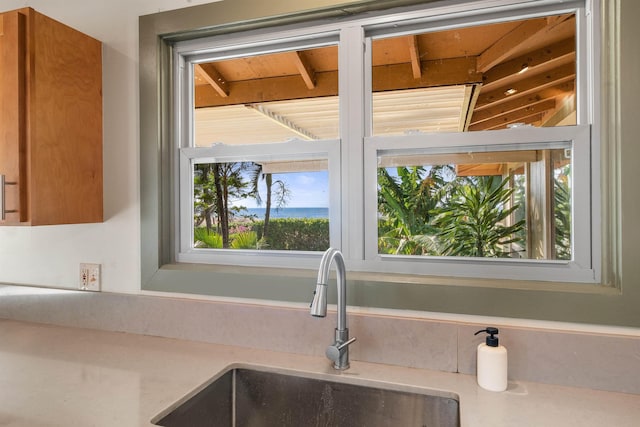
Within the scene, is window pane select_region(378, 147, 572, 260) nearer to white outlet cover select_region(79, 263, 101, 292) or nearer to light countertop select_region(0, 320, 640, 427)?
light countertop select_region(0, 320, 640, 427)

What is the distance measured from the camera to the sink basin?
1.04 m

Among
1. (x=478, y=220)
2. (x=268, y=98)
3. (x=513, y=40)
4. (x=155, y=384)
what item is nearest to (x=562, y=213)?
(x=478, y=220)

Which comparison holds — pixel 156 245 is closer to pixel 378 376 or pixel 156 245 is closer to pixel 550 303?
pixel 378 376

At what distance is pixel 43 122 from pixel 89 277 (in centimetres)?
61

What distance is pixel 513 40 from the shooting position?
4.08ft

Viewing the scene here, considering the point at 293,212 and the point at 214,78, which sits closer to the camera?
the point at 293,212

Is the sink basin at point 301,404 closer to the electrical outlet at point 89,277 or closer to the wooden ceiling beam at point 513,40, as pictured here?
the electrical outlet at point 89,277

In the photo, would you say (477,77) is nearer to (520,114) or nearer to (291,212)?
(520,114)

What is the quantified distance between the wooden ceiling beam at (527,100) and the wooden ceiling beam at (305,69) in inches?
23.2

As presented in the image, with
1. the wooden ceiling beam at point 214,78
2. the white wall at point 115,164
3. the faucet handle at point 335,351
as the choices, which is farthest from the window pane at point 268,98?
the faucet handle at point 335,351

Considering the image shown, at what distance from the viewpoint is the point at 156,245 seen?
1.47 metres

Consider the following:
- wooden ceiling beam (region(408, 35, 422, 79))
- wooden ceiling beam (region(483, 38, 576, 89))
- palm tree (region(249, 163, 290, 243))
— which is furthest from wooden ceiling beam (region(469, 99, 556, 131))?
palm tree (region(249, 163, 290, 243))

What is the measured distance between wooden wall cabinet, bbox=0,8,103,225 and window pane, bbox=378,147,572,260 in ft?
3.62

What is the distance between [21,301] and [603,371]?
208 cm
